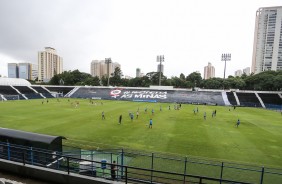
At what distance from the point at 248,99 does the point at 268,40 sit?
103 m

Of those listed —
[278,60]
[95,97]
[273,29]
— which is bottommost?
[95,97]

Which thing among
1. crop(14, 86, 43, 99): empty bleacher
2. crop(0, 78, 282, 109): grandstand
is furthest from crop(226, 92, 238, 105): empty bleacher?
crop(14, 86, 43, 99): empty bleacher

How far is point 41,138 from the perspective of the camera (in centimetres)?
1129

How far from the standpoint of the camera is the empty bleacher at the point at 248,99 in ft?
188

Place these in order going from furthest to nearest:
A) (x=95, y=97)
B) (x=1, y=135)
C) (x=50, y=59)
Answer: (x=50, y=59)
(x=95, y=97)
(x=1, y=135)

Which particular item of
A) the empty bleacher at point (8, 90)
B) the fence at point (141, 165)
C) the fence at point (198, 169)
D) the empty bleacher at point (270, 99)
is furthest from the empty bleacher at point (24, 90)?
the empty bleacher at point (270, 99)

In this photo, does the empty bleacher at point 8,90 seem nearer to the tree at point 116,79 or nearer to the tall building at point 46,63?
the tree at point 116,79

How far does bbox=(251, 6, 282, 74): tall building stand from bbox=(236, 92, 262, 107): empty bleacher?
91023 mm

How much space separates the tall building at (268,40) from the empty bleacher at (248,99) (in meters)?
91.0

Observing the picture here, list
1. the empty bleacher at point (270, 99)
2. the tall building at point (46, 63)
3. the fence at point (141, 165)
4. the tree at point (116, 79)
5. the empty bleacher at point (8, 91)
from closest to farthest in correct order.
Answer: the fence at point (141, 165)
the empty bleacher at point (270, 99)
the empty bleacher at point (8, 91)
the tree at point (116, 79)
the tall building at point (46, 63)

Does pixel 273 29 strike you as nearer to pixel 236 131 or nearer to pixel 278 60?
→ pixel 278 60

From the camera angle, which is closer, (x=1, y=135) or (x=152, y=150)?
(x=1, y=135)

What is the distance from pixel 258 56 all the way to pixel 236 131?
14346 cm

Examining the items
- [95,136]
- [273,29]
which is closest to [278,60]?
[273,29]
